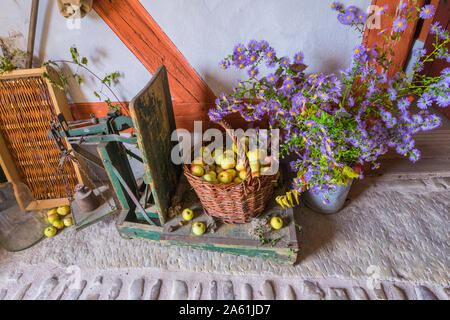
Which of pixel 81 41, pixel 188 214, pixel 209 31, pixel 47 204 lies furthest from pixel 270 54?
pixel 47 204

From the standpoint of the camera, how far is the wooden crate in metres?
2.20

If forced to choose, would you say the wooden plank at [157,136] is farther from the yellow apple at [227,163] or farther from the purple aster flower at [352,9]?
the purple aster flower at [352,9]

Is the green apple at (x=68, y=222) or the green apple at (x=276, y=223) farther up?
the green apple at (x=276, y=223)

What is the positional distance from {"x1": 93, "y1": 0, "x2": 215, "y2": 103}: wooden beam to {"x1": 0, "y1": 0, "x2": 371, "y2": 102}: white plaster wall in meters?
0.05

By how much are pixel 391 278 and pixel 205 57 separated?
207cm

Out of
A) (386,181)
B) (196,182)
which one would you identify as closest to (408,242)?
(386,181)

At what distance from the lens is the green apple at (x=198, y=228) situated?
1.97 meters

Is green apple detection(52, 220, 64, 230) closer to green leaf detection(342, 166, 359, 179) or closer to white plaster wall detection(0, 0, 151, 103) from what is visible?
white plaster wall detection(0, 0, 151, 103)

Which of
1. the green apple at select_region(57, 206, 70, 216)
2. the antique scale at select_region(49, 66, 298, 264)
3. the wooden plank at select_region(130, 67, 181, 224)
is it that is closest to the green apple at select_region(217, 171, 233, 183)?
the antique scale at select_region(49, 66, 298, 264)

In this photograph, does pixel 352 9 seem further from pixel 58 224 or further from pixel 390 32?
pixel 58 224

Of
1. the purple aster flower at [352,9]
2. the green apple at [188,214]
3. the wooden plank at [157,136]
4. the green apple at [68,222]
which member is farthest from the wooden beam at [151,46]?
the green apple at [68,222]

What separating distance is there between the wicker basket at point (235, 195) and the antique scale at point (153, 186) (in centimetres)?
9
